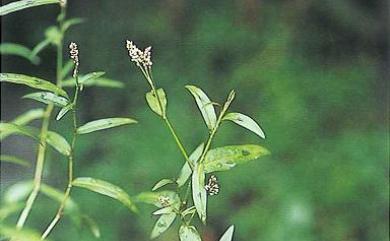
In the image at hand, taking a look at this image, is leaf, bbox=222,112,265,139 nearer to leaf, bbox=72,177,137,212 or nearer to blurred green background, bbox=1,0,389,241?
leaf, bbox=72,177,137,212

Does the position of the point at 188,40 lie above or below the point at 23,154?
above

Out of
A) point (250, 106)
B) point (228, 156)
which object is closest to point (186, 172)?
point (228, 156)

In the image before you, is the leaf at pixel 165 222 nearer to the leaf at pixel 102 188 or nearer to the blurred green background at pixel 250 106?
the leaf at pixel 102 188

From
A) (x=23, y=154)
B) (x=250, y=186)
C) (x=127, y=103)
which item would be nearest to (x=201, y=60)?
(x=127, y=103)

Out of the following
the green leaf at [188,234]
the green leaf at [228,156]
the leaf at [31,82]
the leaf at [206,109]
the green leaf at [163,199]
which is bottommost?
the green leaf at [188,234]

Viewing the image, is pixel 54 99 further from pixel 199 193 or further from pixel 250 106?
pixel 250 106

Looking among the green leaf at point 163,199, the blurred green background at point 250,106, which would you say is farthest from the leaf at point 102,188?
the blurred green background at point 250,106

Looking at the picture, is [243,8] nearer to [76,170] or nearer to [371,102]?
[371,102]
